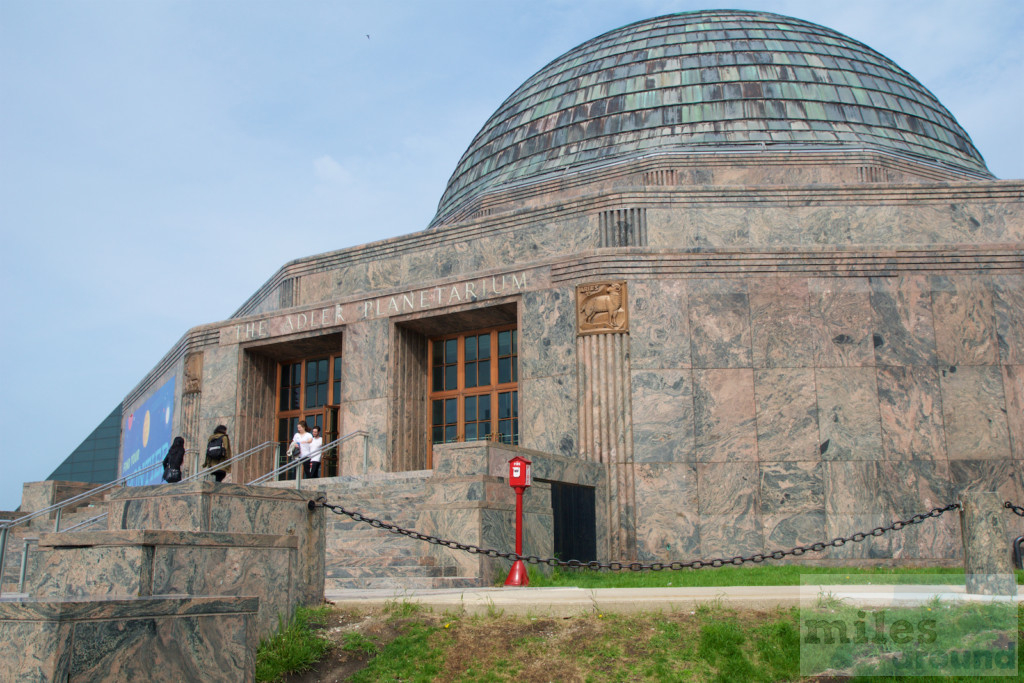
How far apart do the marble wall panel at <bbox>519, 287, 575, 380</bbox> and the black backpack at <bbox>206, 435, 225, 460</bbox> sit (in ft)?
11.2

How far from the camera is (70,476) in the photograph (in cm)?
3491

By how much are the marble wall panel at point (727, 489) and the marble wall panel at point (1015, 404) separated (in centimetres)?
271

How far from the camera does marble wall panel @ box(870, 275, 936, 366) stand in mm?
10281

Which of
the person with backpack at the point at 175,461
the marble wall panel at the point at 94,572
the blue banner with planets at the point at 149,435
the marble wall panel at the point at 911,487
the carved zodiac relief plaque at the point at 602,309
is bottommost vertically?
the marble wall panel at the point at 94,572

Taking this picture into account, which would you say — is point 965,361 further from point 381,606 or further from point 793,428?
point 381,606

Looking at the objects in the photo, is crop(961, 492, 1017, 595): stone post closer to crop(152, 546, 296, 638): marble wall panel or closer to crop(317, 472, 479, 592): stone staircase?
crop(317, 472, 479, 592): stone staircase

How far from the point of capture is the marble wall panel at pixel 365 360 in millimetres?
12102

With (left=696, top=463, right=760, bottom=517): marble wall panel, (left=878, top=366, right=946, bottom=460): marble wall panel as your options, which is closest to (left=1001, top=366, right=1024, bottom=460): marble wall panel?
(left=878, top=366, right=946, bottom=460): marble wall panel

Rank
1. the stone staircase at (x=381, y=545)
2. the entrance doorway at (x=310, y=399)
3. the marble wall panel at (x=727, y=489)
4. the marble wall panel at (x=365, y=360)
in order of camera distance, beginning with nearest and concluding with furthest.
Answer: the stone staircase at (x=381, y=545) → the marble wall panel at (x=727, y=489) → the marble wall panel at (x=365, y=360) → the entrance doorway at (x=310, y=399)

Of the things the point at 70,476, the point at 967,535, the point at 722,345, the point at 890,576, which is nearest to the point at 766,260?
the point at 722,345

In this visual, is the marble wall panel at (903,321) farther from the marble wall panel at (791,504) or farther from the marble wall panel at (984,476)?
the marble wall panel at (791,504)

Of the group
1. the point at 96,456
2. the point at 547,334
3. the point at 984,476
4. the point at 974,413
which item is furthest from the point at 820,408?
the point at 96,456

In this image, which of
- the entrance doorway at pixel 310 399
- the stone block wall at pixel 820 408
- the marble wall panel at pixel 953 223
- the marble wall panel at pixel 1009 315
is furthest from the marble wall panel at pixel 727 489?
the entrance doorway at pixel 310 399

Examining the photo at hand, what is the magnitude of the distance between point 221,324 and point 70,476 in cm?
2489
